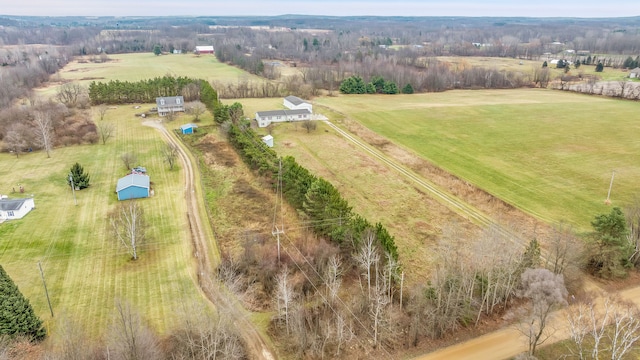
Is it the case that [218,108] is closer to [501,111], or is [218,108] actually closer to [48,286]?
[48,286]

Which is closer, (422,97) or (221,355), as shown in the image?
(221,355)

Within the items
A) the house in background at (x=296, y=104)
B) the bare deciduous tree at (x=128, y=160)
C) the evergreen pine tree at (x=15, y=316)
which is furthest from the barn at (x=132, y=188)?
the house in background at (x=296, y=104)

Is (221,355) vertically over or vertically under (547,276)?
under

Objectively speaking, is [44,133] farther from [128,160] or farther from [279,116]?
[279,116]

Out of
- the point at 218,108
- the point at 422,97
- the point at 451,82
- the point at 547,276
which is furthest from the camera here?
the point at 451,82

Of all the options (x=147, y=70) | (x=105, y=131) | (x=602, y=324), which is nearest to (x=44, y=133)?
(x=105, y=131)

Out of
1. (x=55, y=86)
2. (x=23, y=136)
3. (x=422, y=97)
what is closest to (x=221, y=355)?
(x=23, y=136)

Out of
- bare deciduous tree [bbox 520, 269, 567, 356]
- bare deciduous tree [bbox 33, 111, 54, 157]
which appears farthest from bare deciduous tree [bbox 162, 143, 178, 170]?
bare deciduous tree [bbox 520, 269, 567, 356]
